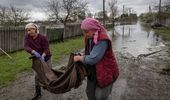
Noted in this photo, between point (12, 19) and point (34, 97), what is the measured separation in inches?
972

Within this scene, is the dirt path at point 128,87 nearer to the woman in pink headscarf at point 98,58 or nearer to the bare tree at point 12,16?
the woman in pink headscarf at point 98,58

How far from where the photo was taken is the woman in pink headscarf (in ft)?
11.4

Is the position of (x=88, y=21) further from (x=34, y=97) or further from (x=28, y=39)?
(x=34, y=97)

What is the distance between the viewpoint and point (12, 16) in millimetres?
29656

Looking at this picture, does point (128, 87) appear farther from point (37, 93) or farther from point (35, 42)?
point (35, 42)

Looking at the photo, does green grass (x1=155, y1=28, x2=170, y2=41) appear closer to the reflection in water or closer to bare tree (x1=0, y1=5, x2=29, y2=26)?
the reflection in water

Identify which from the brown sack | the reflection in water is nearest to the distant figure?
the brown sack

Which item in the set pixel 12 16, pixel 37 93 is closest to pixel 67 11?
pixel 12 16

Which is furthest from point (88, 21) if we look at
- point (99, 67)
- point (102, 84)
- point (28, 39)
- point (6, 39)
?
point (6, 39)

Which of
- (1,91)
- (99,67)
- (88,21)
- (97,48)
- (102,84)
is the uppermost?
(88,21)

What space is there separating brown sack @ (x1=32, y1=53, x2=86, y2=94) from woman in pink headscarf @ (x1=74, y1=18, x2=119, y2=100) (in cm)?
13

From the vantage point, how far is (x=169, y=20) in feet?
169

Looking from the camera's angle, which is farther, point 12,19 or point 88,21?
→ point 12,19

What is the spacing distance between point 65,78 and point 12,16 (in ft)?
89.8
